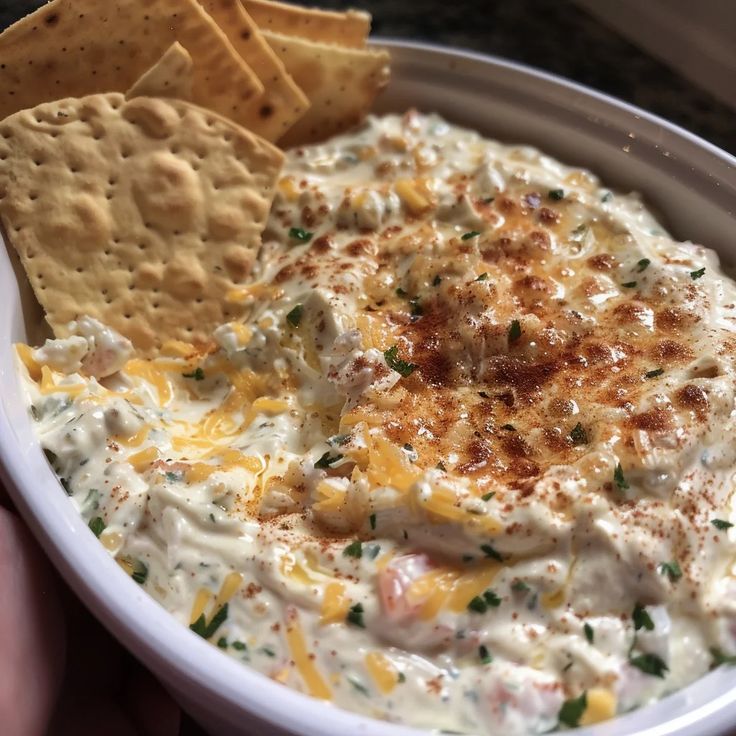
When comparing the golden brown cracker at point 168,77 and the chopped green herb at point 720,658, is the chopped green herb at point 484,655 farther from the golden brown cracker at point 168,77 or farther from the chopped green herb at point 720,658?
the golden brown cracker at point 168,77

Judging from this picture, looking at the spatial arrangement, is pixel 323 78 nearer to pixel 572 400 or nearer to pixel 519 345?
pixel 519 345

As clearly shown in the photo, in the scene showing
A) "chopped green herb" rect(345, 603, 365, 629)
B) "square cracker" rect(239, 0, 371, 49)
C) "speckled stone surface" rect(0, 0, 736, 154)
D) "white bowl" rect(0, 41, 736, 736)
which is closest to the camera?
"white bowl" rect(0, 41, 736, 736)

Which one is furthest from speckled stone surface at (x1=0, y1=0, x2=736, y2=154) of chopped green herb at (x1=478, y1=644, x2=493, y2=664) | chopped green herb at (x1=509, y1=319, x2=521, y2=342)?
chopped green herb at (x1=478, y1=644, x2=493, y2=664)

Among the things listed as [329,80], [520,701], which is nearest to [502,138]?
[329,80]

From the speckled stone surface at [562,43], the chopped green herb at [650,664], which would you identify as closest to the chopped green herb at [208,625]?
the chopped green herb at [650,664]

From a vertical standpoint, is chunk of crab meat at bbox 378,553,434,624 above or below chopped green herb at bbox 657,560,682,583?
below

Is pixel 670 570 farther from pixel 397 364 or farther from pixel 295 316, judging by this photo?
pixel 295 316

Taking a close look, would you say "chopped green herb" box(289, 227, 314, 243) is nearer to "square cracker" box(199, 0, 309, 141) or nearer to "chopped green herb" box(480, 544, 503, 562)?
"square cracker" box(199, 0, 309, 141)
